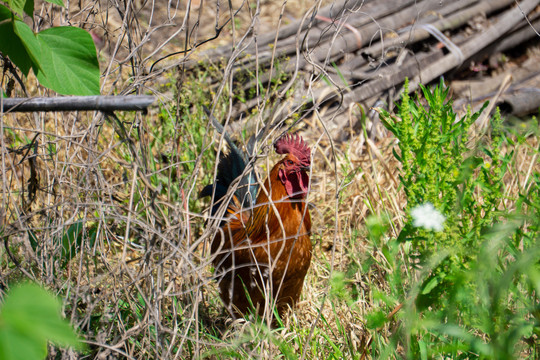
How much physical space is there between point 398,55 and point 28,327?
13.2 ft

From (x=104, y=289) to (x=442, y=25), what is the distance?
4.26 m

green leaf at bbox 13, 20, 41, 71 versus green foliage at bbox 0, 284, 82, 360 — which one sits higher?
green leaf at bbox 13, 20, 41, 71

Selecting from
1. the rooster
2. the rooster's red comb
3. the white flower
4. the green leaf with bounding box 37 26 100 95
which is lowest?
the rooster

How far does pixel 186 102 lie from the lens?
11.0ft

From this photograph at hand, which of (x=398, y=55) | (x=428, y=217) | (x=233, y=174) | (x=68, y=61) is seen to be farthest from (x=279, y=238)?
(x=398, y=55)

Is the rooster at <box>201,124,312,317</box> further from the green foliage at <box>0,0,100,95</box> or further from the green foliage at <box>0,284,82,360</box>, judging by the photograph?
A: the green foliage at <box>0,284,82,360</box>

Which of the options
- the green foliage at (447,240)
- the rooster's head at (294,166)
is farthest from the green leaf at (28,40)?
the rooster's head at (294,166)

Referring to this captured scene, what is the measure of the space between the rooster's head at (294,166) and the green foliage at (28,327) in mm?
1915

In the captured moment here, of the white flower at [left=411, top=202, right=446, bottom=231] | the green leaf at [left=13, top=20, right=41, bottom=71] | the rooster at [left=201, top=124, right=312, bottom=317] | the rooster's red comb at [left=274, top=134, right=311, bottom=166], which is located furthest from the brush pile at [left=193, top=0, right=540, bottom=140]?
the green leaf at [left=13, top=20, right=41, bottom=71]

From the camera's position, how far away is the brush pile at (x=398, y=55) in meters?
4.21

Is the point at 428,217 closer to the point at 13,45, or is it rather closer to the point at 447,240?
the point at 447,240

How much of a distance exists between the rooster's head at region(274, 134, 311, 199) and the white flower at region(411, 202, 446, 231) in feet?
2.81

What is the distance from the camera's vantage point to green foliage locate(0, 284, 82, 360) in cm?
73

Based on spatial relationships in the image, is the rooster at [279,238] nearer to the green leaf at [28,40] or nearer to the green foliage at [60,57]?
the green foliage at [60,57]
